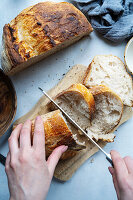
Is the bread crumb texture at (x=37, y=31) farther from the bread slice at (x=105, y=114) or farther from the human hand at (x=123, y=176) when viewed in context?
the human hand at (x=123, y=176)

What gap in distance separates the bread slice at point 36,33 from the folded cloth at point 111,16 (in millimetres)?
339

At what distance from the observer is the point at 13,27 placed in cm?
280

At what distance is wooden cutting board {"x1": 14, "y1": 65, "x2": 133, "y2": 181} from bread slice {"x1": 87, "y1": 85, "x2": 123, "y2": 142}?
6.6 inches

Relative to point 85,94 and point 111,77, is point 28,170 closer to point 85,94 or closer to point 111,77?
point 85,94

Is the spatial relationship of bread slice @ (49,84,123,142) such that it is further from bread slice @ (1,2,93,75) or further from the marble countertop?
bread slice @ (1,2,93,75)

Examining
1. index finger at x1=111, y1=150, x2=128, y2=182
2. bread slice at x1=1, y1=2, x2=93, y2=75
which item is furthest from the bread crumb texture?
index finger at x1=111, y1=150, x2=128, y2=182

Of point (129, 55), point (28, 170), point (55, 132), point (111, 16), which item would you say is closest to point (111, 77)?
point (129, 55)

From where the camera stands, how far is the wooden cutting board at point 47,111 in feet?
9.70

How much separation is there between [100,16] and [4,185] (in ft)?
8.25

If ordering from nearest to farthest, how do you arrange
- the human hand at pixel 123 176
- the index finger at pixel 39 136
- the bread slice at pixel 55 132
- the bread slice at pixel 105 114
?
the human hand at pixel 123 176
the index finger at pixel 39 136
the bread slice at pixel 55 132
the bread slice at pixel 105 114

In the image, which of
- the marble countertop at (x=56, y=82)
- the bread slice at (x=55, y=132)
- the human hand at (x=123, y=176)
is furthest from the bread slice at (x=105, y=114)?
the human hand at (x=123, y=176)

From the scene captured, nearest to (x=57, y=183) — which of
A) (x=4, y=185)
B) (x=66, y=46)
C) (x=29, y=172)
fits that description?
(x=4, y=185)

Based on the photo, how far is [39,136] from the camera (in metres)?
2.35

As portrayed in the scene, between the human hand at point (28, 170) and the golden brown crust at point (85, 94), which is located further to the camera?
the golden brown crust at point (85, 94)
